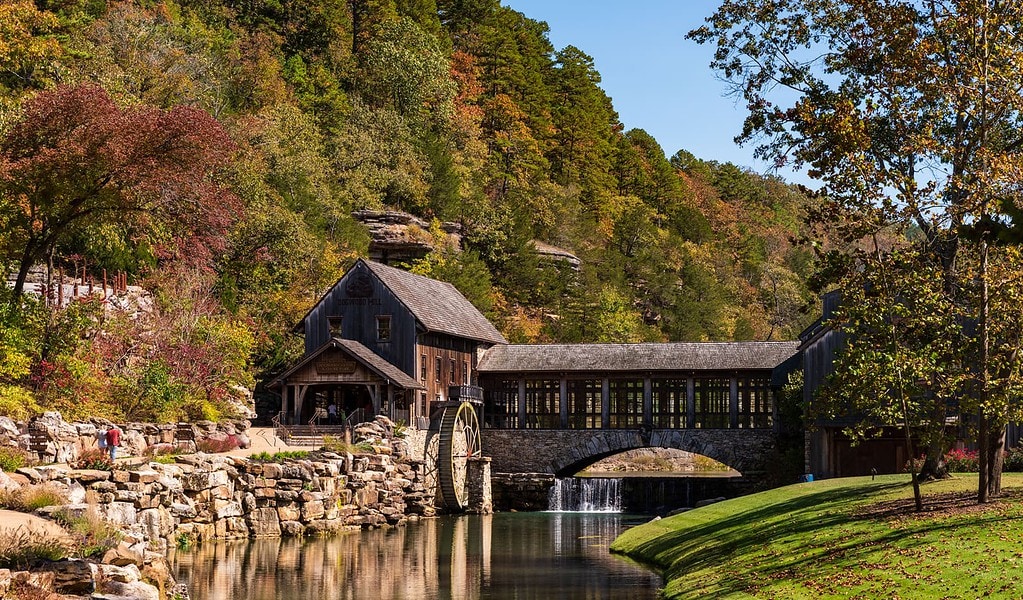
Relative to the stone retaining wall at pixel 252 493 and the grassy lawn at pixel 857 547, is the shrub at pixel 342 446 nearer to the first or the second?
the stone retaining wall at pixel 252 493

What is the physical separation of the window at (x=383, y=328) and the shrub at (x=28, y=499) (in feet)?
85.6

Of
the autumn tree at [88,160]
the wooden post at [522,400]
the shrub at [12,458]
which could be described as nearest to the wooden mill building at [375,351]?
the wooden post at [522,400]

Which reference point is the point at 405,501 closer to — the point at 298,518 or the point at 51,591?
the point at 298,518

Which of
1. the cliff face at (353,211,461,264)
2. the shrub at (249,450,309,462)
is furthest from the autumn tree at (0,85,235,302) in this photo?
the cliff face at (353,211,461,264)

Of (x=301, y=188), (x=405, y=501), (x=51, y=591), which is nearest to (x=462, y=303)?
(x=301, y=188)

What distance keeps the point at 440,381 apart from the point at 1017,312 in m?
32.7

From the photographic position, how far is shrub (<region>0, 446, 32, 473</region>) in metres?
27.2

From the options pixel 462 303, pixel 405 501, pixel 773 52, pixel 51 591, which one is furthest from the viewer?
pixel 462 303

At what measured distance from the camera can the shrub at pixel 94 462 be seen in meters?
30.3

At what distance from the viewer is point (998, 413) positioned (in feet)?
74.3

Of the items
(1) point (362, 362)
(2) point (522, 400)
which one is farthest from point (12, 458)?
(2) point (522, 400)

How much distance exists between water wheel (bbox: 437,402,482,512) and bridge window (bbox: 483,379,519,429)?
346cm

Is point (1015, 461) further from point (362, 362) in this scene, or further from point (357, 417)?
point (362, 362)

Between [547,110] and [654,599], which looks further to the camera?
[547,110]
